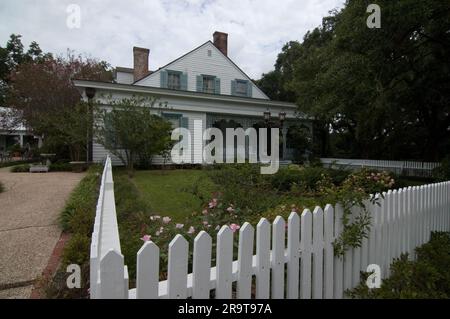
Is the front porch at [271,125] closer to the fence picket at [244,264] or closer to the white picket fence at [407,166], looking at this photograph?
the white picket fence at [407,166]

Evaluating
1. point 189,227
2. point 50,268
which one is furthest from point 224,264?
point 50,268

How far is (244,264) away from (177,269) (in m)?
0.53

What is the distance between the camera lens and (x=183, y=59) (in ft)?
63.8

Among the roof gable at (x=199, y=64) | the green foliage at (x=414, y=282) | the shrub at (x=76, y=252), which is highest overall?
the roof gable at (x=199, y=64)

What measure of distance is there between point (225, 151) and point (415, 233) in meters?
14.4

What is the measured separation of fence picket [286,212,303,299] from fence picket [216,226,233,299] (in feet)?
1.99

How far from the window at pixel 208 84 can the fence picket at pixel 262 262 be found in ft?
61.4

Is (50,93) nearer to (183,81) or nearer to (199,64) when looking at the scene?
(183,81)

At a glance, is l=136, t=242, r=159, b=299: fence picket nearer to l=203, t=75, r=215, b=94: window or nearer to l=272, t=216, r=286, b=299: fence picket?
l=272, t=216, r=286, b=299: fence picket

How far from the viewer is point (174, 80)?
19281mm

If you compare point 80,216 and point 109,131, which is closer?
point 80,216

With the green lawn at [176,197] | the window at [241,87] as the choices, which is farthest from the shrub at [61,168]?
the window at [241,87]

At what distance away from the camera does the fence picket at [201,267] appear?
1.82m

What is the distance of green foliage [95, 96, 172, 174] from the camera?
1188cm
